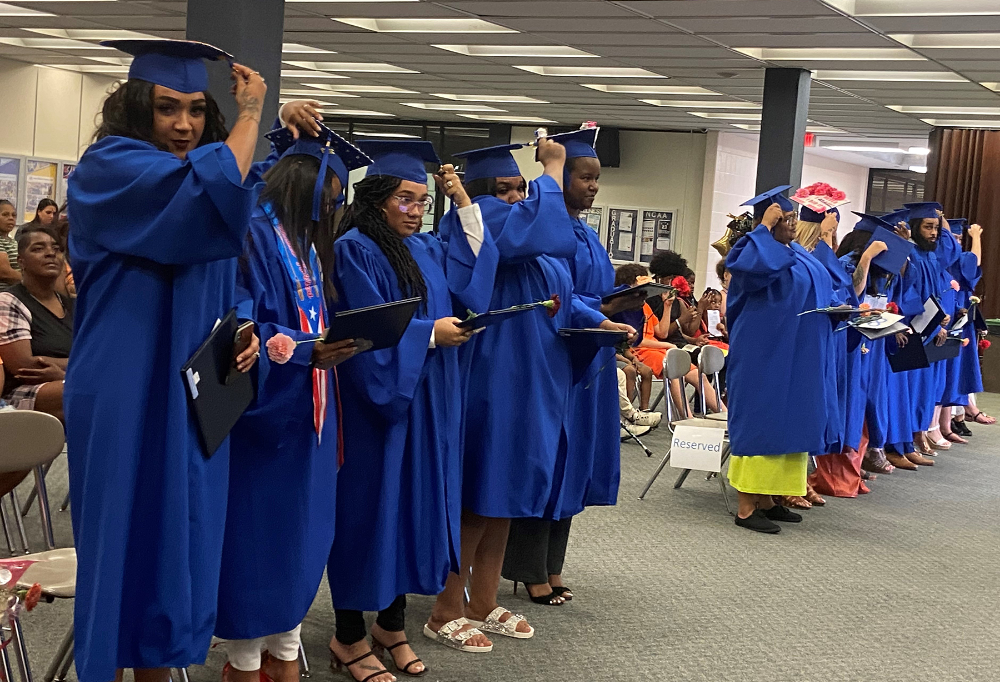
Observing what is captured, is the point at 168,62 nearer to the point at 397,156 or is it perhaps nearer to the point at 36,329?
the point at 397,156

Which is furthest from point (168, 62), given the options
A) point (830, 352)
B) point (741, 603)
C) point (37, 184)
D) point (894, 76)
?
point (37, 184)

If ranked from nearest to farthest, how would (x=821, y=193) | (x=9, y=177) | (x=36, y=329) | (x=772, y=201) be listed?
(x=36, y=329) → (x=772, y=201) → (x=821, y=193) → (x=9, y=177)

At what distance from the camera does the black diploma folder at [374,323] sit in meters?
2.54

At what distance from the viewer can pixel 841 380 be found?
6.52 m

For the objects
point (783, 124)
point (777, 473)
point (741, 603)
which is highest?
point (783, 124)

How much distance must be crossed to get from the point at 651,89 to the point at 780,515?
6.73 meters

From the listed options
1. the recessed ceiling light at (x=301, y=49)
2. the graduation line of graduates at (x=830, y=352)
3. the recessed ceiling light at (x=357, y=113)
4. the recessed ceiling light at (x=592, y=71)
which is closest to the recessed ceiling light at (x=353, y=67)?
the recessed ceiling light at (x=301, y=49)

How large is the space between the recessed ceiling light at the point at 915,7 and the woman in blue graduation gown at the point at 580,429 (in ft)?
11.4

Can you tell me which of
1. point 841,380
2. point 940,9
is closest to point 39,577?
point 841,380

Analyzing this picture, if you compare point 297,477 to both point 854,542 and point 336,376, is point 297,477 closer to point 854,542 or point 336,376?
point 336,376

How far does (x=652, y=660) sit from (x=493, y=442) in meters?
0.93

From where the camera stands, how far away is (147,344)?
7.38 feet

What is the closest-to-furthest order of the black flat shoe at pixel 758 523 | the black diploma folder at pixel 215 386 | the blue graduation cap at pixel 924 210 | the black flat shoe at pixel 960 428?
the black diploma folder at pixel 215 386
the black flat shoe at pixel 758 523
the blue graduation cap at pixel 924 210
the black flat shoe at pixel 960 428

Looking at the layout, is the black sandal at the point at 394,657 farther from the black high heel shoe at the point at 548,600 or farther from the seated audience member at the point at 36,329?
the seated audience member at the point at 36,329
